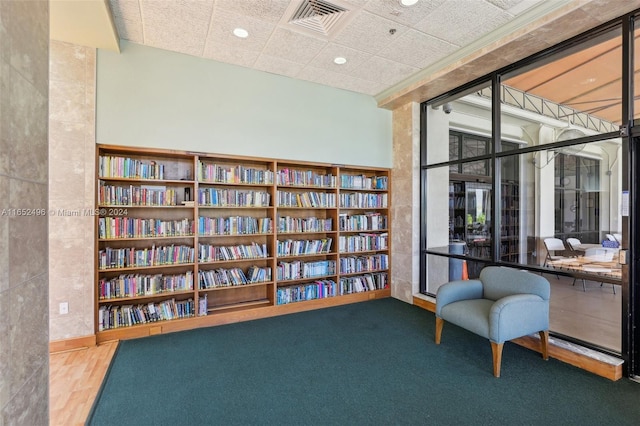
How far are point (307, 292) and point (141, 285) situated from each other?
2148 mm

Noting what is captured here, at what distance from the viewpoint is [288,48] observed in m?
3.59

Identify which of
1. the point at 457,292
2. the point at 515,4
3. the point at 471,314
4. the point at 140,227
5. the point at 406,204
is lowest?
the point at 471,314

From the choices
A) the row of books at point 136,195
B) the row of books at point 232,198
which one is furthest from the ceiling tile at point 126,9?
the row of books at point 232,198

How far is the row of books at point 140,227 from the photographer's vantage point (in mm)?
3365

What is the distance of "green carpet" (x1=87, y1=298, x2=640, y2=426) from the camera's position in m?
2.16

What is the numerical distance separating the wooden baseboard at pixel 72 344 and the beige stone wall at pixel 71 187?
0.14 feet

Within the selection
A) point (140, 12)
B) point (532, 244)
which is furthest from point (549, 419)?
point (140, 12)

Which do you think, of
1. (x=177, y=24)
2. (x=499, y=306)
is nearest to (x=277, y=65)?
(x=177, y=24)

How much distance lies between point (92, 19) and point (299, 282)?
3864mm

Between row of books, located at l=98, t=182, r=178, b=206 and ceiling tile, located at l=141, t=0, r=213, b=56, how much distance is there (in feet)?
5.58

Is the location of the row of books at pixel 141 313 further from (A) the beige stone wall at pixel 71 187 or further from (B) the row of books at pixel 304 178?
(B) the row of books at pixel 304 178

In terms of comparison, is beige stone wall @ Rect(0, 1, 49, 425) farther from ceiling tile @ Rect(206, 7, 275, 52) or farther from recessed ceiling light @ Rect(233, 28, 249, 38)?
recessed ceiling light @ Rect(233, 28, 249, 38)

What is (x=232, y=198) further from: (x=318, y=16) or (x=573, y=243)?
(x=573, y=243)

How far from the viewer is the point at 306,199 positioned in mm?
4516
